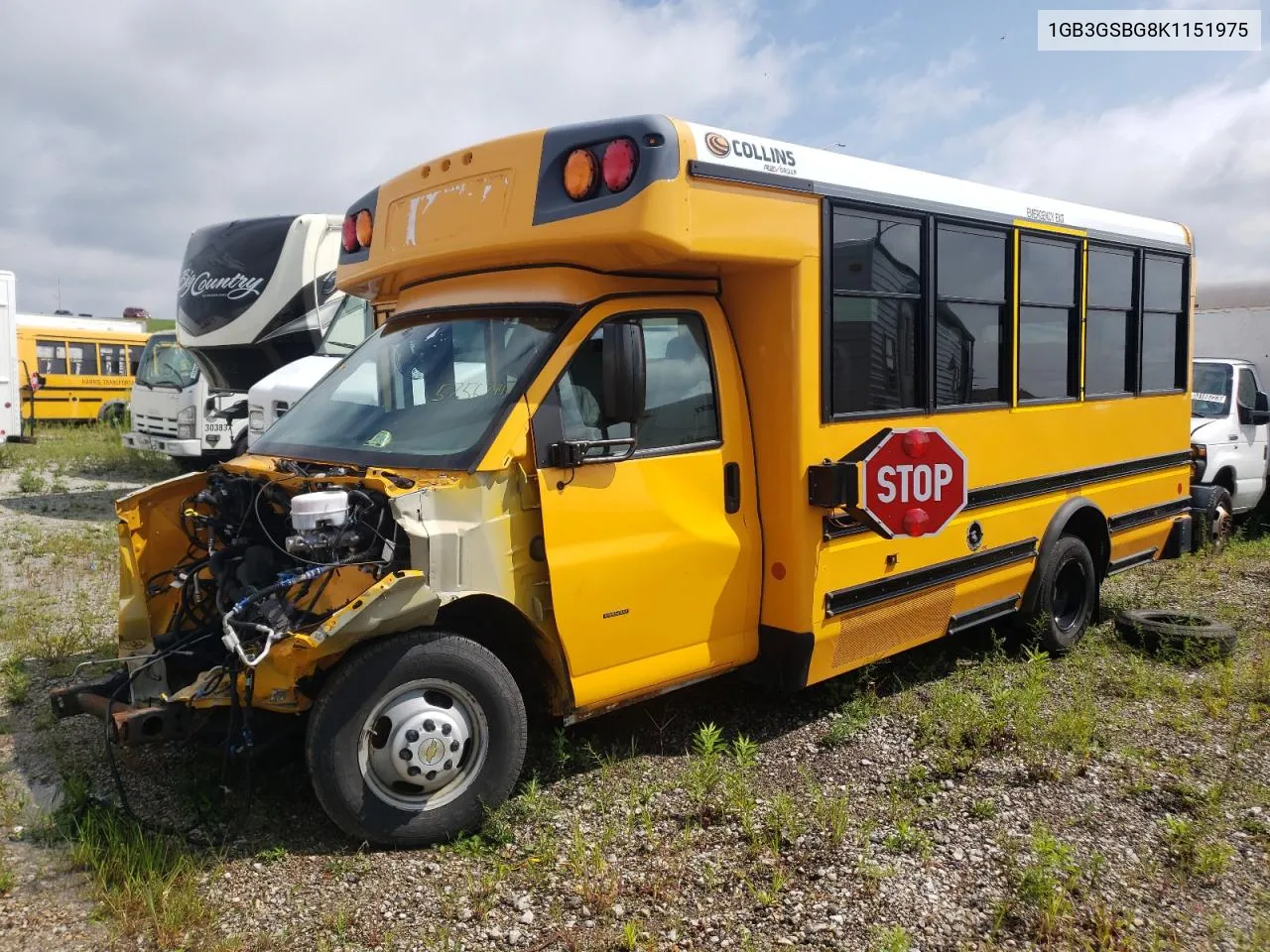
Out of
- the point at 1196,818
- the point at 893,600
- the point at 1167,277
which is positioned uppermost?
the point at 1167,277

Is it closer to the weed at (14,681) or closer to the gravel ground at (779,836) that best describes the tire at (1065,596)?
the gravel ground at (779,836)

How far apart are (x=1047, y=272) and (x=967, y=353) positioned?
3.39 ft

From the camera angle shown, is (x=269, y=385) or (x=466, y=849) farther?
(x=269, y=385)

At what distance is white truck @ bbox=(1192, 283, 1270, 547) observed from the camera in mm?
10117

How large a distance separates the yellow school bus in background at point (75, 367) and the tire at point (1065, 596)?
20115 mm

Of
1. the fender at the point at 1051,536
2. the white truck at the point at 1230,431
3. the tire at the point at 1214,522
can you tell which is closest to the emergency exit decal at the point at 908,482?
the fender at the point at 1051,536

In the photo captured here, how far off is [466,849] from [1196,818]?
299 centimetres

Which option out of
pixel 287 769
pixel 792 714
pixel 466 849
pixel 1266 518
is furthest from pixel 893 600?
pixel 1266 518

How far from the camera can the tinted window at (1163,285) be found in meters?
7.12

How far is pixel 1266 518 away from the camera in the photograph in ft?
39.2

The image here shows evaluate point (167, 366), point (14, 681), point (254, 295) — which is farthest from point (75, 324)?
point (14, 681)

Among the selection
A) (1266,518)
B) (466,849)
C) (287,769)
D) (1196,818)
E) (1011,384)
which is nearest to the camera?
(466,849)

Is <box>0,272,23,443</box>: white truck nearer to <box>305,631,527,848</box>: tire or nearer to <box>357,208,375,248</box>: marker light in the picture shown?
<box>357,208,375,248</box>: marker light

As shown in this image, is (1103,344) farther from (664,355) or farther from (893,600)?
(664,355)
